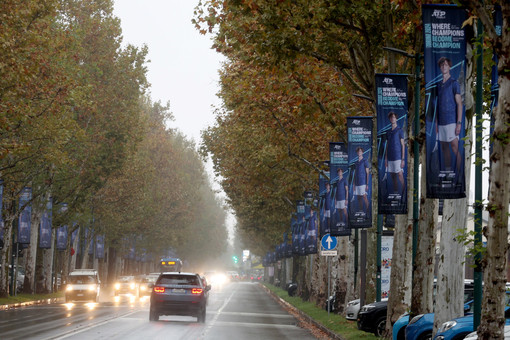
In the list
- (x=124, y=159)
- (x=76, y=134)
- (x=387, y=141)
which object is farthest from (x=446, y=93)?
(x=124, y=159)

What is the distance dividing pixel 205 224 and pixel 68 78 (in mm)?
104763

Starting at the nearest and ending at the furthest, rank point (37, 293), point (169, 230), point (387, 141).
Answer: point (387, 141)
point (37, 293)
point (169, 230)

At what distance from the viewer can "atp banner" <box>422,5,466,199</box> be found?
13672 mm

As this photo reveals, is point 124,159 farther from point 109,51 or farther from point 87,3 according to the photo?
point 87,3

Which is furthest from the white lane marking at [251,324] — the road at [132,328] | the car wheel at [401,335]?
the car wheel at [401,335]

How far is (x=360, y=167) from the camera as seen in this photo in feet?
79.2

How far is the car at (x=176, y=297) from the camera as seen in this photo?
29.9 meters

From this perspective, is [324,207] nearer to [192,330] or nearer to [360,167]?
[192,330]

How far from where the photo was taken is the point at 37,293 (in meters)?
53.8

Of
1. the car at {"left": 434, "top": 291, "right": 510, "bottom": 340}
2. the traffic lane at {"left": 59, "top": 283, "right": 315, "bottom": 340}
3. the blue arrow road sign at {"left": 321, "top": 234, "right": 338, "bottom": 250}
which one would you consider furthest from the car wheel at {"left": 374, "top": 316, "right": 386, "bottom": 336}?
the car at {"left": 434, "top": 291, "right": 510, "bottom": 340}

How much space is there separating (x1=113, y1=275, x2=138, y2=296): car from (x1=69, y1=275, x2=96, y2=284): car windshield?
19484 mm

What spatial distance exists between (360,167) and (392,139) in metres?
5.17

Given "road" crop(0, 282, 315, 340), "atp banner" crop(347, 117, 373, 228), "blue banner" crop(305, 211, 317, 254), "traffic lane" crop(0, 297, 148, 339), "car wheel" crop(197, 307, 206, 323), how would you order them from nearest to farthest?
1. "traffic lane" crop(0, 297, 148, 339)
2. "road" crop(0, 282, 315, 340)
3. "atp banner" crop(347, 117, 373, 228)
4. "car wheel" crop(197, 307, 206, 323)
5. "blue banner" crop(305, 211, 317, 254)

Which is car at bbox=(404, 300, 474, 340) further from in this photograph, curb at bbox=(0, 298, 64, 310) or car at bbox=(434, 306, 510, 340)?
curb at bbox=(0, 298, 64, 310)
